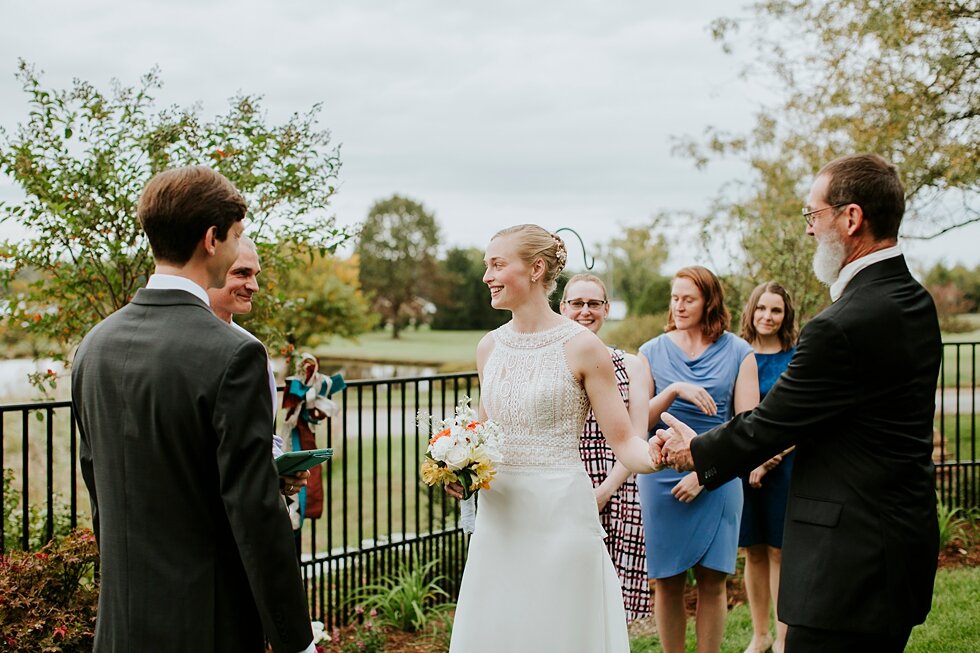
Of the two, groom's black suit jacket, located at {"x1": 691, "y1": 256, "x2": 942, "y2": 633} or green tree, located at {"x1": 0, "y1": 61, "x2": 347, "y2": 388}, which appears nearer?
groom's black suit jacket, located at {"x1": 691, "y1": 256, "x2": 942, "y2": 633}

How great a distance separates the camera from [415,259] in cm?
3984

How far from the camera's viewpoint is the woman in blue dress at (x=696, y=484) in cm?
Answer: 477

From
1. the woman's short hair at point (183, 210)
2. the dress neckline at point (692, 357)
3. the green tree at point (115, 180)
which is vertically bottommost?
the dress neckline at point (692, 357)

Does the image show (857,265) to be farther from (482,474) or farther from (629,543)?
(629,543)

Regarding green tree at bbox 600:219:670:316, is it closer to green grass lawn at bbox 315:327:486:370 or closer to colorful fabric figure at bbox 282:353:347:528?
green grass lawn at bbox 315:327:486:370

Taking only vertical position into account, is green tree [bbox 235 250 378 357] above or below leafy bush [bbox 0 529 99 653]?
above

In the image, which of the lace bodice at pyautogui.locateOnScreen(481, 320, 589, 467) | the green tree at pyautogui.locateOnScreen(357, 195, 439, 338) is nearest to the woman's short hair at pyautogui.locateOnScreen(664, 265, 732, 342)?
the lace bodice at pyautogui.locateOnScreen(481, 320, 589, 467)

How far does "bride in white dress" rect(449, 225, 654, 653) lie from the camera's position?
3.57 metres

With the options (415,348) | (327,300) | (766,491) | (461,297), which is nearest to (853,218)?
(766,491)

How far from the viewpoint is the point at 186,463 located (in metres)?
2.24

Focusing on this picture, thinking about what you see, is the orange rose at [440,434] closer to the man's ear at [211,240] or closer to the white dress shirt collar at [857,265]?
the man's ear at [211,240]

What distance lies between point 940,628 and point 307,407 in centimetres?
420

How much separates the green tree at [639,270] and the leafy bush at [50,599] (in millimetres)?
12697

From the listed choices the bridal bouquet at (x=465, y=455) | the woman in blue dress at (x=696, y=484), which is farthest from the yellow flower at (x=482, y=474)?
the woman in blue dress at (x=696, y=484)
